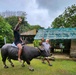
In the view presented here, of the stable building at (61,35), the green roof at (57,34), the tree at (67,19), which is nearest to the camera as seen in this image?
the stable building at (61,35)

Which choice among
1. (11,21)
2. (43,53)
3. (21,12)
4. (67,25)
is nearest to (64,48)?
(67,25)

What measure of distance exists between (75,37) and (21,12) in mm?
49458

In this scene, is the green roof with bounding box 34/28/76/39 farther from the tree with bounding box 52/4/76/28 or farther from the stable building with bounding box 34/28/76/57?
the tree with bounding box 52/4/76/28

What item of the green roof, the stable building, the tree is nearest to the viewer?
the stable building

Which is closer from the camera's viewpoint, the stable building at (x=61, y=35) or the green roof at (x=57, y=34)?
the stable building at (x=61, y=35)

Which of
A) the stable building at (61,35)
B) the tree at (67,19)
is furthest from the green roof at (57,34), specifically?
the tree at (67,19)

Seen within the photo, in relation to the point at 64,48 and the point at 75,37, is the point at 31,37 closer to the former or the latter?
the point at 64,48

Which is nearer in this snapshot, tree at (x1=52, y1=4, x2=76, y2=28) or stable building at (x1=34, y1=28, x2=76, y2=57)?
stable building at (x1=34, y1=28, x2=76, y2=57)

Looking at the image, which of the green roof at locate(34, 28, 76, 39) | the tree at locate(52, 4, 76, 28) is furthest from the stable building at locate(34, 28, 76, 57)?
the tree at locate(52, 4, 76, 28)

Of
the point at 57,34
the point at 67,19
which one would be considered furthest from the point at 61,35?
the point at 67,19

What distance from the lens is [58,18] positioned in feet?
73.6

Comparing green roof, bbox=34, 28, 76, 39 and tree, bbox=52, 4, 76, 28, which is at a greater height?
tree, bbox=52, 4, 76, 28

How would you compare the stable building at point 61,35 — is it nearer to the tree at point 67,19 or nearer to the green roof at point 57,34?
the green roof at point 57,34

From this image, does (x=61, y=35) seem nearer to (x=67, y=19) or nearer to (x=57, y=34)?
(x=57, y=34)
